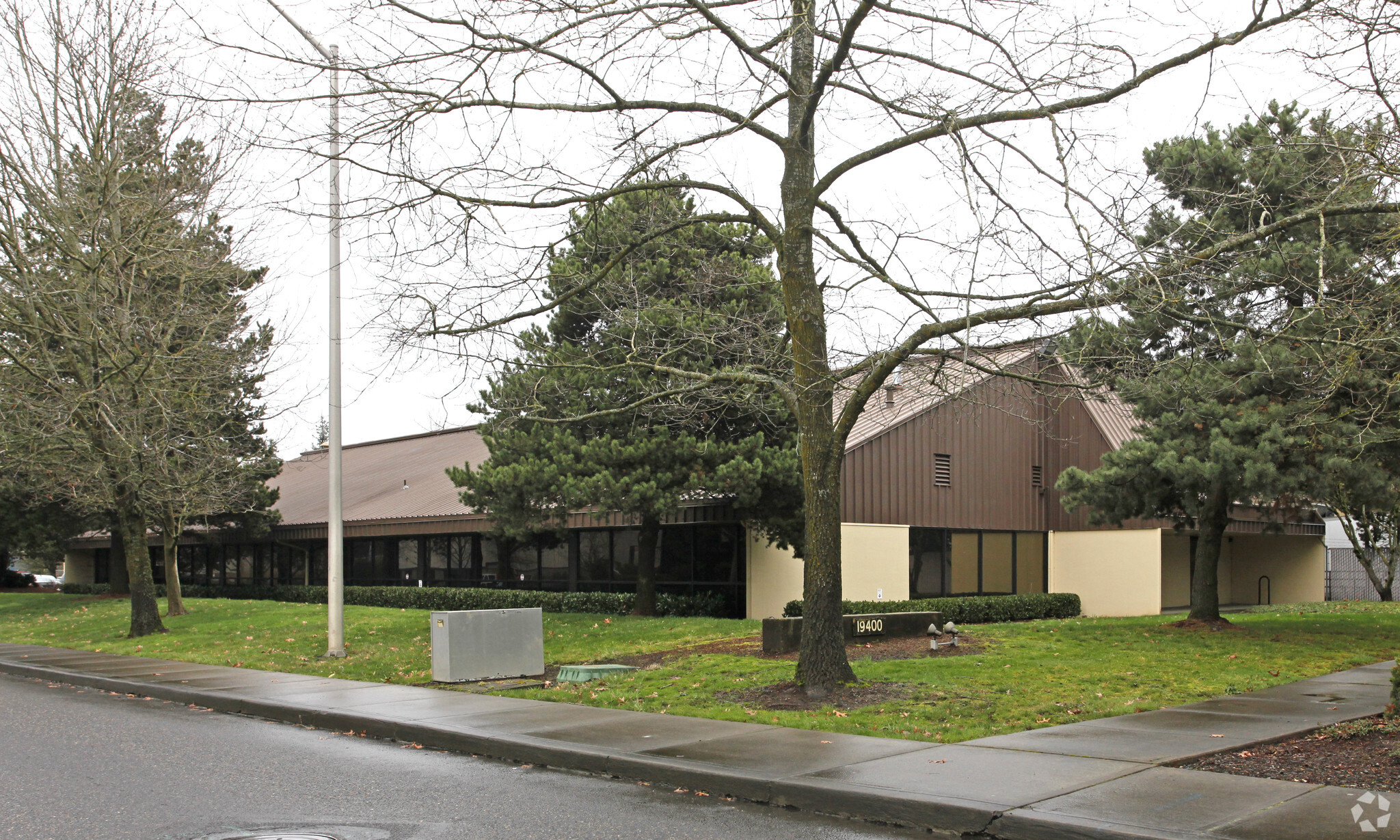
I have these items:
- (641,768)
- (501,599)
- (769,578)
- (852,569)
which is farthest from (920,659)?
(501,599)

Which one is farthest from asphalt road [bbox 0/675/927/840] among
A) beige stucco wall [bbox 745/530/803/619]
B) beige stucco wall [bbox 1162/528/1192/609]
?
beige stucco wall [bbox 1162/528/1192/609]

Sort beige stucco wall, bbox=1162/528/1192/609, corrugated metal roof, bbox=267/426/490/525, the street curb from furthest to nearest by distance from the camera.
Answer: corrugated metal roof, bbox=267/426/490/525
beige stucco wall, bbox=1162/528/1192/609
the street curb

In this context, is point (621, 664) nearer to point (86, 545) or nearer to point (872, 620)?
point (872, 620)

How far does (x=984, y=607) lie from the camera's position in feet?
85.1

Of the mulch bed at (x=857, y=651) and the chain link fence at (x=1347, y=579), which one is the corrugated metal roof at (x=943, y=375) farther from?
the chain link fence at (x=1347, y=579)

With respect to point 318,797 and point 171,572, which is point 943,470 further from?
point 318,797

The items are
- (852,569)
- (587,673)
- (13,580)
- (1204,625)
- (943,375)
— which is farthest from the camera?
(13,580)

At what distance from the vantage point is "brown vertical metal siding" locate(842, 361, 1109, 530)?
26484 millimetres

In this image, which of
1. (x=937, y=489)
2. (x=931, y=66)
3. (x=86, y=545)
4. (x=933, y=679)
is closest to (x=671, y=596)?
(x=937, y=489)

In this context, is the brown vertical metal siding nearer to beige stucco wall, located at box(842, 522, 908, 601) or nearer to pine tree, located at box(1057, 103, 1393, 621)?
beige stucco wall, located at box(842, 522, 908, 601)

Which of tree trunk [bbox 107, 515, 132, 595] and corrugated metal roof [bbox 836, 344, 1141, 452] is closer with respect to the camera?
corrugated metal roof [bbox 836, 344, 1141, 452]

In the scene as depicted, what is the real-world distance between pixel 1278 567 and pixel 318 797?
3659cm

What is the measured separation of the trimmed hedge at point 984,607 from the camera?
76.9 feet

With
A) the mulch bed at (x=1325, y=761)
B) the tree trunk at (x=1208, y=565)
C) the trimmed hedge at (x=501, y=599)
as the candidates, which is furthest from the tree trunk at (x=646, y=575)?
the mulch bed at (x=1325, y=761)
